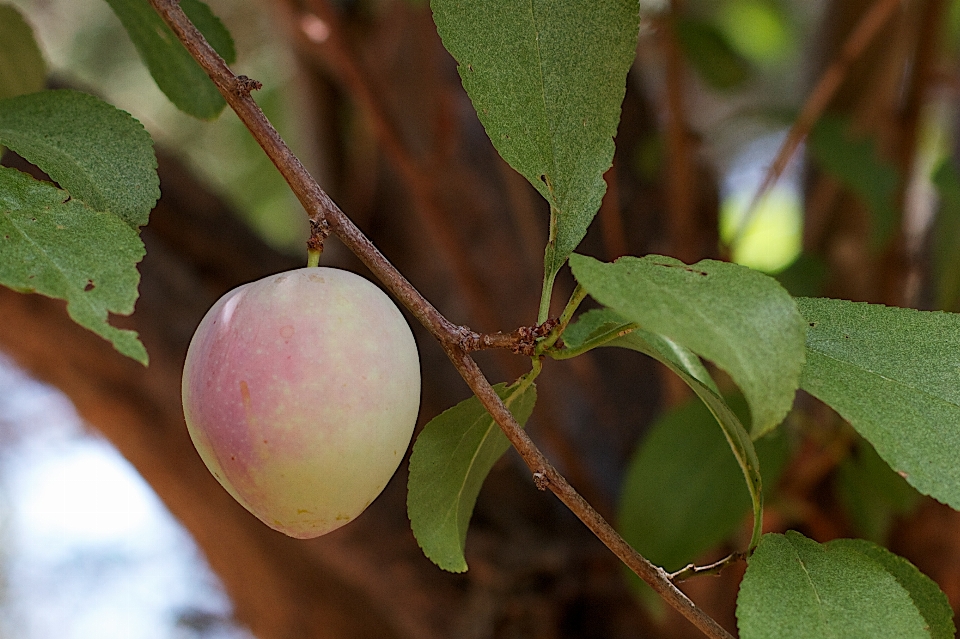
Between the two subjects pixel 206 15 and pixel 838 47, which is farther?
pixel 838 47

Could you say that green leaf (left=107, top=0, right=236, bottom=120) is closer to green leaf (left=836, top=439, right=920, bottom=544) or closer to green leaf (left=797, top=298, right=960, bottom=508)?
green leaf (left=797, top=298, right=960, bottom=508)

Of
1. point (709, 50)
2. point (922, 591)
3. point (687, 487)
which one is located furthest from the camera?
point (709, 50)

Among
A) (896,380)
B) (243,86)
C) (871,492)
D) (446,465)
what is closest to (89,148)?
(243,86)

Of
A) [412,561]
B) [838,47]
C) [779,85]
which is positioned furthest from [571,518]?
[779,85]

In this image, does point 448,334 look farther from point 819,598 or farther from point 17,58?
point 17,58

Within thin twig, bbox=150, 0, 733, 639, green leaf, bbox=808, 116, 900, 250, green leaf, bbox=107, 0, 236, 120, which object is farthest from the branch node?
green leaf, bbox=808, 116, 900, 250

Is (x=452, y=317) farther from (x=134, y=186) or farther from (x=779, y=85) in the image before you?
(x=779, y=85)
